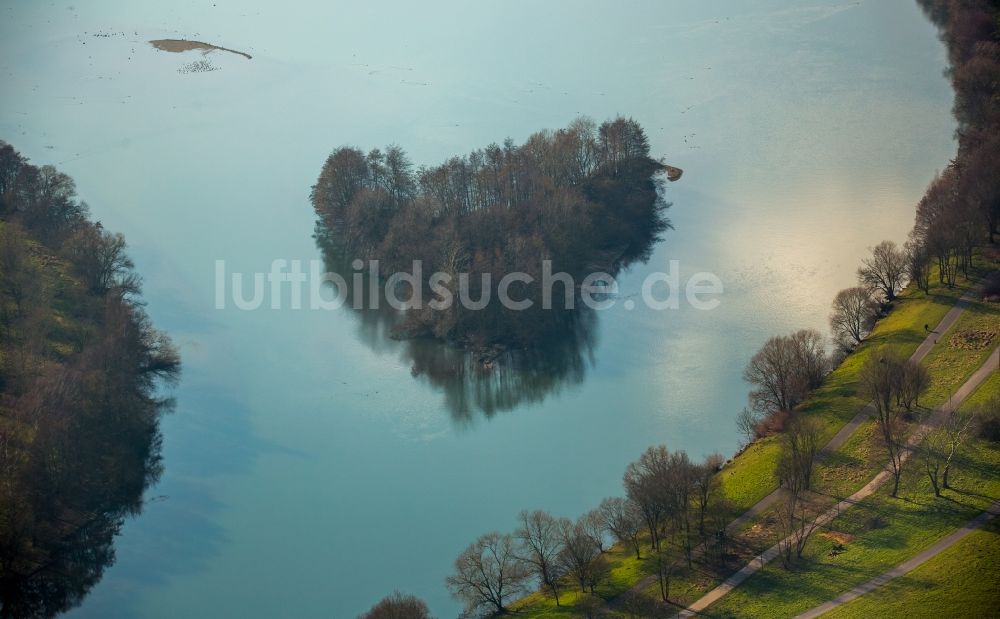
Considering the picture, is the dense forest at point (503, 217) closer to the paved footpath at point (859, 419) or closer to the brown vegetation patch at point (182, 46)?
the paved footpath at point (859, 419)

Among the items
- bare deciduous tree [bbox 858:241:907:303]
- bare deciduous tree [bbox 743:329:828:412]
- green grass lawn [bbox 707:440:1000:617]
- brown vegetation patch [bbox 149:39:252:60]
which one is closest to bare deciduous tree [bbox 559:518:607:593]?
green grass lawn [bbox 707:440:1000:617]

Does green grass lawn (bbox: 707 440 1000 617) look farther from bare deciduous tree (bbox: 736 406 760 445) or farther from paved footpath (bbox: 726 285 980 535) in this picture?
bare deciduous tree (bbox: 736 406 760 445)

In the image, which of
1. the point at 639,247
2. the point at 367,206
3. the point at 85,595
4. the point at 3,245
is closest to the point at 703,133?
the point at 639,247

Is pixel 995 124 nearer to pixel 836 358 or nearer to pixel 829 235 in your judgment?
pixel 829 235

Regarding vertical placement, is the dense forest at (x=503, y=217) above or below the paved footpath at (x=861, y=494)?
above

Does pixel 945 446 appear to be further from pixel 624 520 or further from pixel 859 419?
pixel 624 520

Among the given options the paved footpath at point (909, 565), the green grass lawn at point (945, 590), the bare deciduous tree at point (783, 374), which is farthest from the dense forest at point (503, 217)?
the green grass lawn at point (945, 590)
